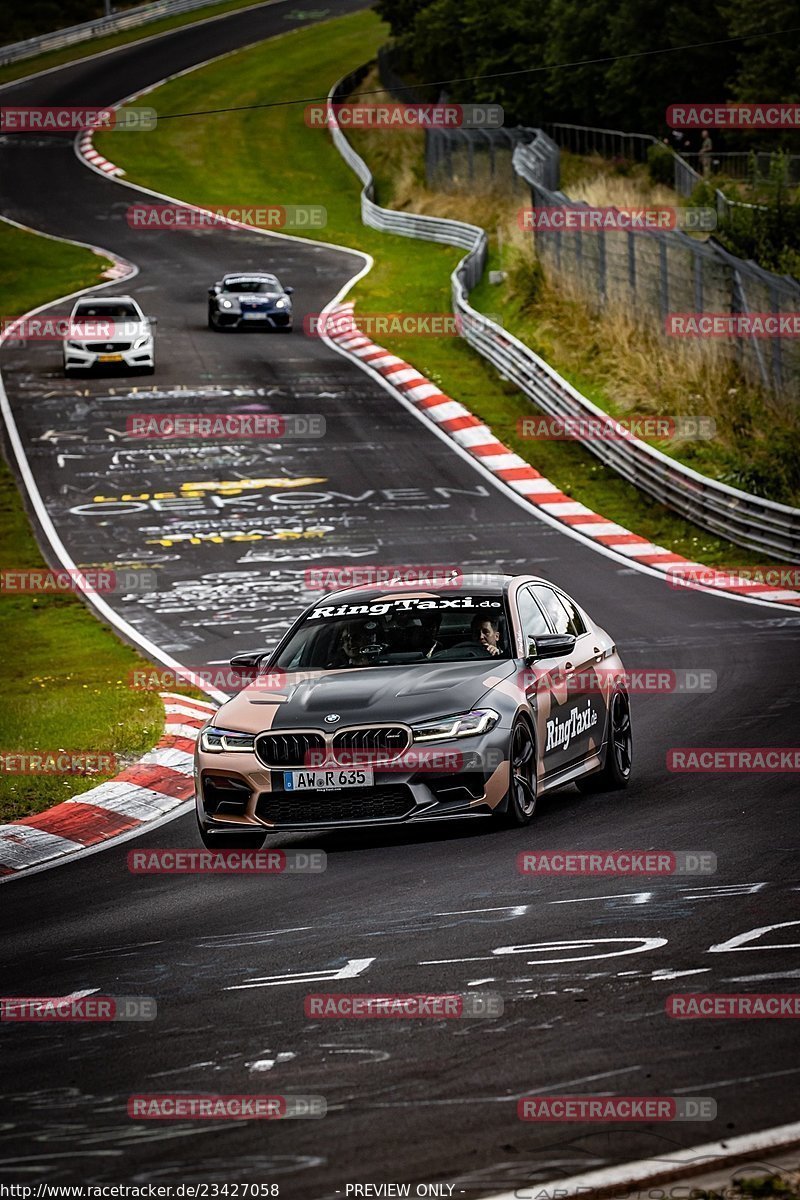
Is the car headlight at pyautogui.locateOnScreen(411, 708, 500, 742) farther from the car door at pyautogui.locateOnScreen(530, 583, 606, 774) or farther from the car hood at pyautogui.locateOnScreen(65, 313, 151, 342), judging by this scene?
the car hood at pyautogui.locateOnScreen(65, 313, 151, 342)

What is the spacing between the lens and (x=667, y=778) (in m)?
12.5

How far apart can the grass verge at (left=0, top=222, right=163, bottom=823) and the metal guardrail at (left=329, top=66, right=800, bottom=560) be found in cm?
816

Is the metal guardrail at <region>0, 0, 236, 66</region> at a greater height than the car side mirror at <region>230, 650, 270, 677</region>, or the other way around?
the metal guardrail at <region>0, 0, 236, 66</region>

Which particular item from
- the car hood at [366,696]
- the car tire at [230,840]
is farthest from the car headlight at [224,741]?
the car tire at [230,840]

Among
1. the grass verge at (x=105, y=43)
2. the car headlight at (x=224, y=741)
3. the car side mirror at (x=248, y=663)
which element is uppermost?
the grass verge at (x=105, y=43)

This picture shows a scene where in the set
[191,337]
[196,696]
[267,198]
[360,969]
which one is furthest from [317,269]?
[360,969]

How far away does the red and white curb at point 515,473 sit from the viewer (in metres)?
23.0

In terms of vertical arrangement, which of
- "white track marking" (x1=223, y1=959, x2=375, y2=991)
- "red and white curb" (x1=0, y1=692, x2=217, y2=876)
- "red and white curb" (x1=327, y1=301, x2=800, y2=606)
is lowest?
"red and white curb" (x1=327, y1=301, x2=800, y2=606)

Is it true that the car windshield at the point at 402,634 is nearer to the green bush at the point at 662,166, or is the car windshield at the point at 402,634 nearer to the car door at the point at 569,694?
the car door at the point at 569,694

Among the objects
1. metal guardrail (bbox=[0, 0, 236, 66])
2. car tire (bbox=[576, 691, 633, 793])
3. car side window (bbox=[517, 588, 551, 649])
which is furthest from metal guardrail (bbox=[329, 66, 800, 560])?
metal guardrail (bbox=[0, 0, 236, 66])

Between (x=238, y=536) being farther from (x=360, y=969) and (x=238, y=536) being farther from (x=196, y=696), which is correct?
(x=360, y=969)

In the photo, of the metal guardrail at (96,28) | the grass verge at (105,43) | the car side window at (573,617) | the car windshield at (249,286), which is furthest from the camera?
the metal guardrail at (96,28)

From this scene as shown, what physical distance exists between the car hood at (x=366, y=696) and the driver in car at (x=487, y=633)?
0.68 feet

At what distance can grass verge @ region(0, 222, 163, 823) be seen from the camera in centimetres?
1411
